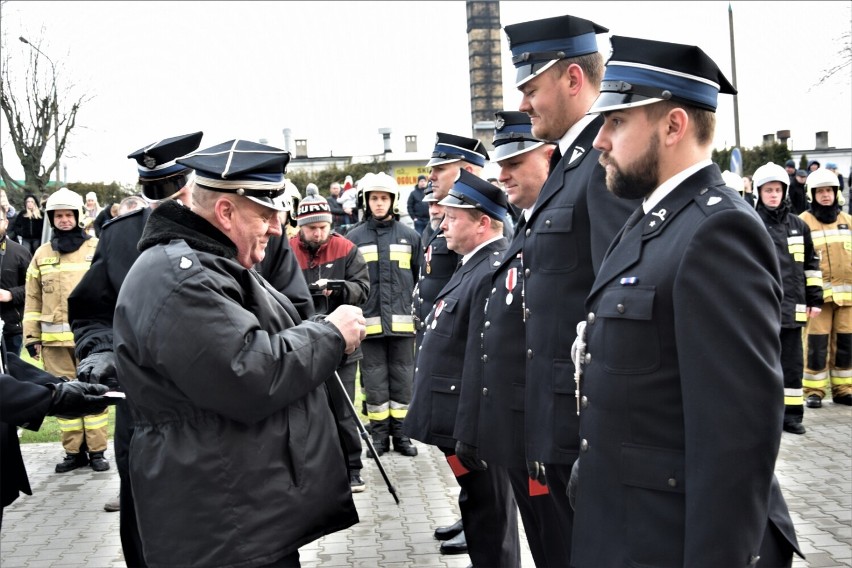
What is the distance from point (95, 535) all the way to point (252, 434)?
444cm

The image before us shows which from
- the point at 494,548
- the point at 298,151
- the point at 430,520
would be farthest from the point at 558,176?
the point at 298,151

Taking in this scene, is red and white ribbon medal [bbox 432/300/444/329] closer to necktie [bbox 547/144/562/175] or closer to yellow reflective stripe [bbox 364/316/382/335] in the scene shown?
necktie [bbox 547/144/562/175]

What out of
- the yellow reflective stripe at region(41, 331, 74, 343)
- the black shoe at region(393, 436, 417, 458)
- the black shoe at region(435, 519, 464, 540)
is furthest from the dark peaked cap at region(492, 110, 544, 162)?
the yellow reflective stripe at region(41, 331, 74, 343)

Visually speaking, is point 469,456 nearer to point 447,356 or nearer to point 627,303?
point 447,356

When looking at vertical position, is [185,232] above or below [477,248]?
above

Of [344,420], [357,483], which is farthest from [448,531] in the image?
[344,420]

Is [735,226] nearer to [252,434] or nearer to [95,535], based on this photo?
[252,434]

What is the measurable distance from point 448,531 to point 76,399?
3.22 m

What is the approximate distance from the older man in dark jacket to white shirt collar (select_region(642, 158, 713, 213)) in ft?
3.83

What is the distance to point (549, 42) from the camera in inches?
150

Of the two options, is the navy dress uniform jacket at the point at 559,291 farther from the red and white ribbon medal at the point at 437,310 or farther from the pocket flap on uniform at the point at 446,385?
the red and white ribbon medal at the point at 437,310

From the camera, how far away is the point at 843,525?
628 centimetres

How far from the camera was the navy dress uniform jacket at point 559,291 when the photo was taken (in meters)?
3.58

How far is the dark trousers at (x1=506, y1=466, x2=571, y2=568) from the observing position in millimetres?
4086
